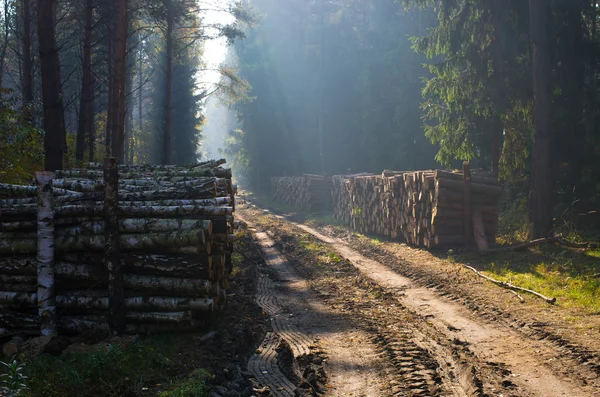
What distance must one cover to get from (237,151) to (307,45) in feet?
59.6

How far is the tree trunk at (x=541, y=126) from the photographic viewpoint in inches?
638

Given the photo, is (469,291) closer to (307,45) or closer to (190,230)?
(190,230)

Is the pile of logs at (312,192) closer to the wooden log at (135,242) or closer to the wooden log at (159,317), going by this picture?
the wooden log at (135,242)

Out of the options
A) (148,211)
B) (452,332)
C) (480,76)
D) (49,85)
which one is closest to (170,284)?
(148,211)

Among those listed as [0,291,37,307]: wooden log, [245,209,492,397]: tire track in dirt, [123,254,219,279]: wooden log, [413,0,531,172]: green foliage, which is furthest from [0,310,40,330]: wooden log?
[413,0,531,172]: green foliage

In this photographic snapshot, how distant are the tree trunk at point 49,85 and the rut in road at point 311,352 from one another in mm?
5006

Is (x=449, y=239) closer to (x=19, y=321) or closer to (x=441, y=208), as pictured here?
(x=441, y=208)

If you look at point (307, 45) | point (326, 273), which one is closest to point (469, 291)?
point (326, 273)

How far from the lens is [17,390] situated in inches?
213

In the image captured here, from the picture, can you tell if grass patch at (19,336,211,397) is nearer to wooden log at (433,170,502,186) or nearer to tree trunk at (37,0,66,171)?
tree trunk at (37,0,66,171)

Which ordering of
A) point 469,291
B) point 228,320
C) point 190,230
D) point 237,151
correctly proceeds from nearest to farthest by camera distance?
point 190,230 → point 228,320 → point 469,291 → point 237,151

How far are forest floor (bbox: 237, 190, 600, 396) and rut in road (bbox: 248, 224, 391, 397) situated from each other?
4 centimetres

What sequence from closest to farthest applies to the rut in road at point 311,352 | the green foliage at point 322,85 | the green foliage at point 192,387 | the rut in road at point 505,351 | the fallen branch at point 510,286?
1. the green foliage at point 192,387
2. the rut in road at point 505,351
3. the rut in road at point 311,352
4. the fallen branch at point 510,286
5. the green foliage at point 322,85

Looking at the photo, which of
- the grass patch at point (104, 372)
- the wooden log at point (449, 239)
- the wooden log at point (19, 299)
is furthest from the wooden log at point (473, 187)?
the wooden log at point (19, 299)
